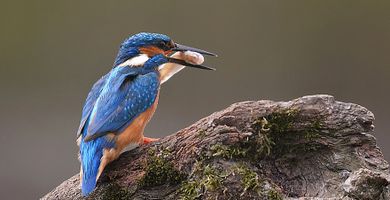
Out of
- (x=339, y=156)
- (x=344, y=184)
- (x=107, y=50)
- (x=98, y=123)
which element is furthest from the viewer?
(x=107, y=50)

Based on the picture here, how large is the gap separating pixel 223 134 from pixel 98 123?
1.63 feet

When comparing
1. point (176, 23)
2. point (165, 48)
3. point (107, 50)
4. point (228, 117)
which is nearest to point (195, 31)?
point (176, 23)

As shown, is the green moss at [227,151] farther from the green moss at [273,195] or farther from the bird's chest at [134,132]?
the bird's chest at [134,132]

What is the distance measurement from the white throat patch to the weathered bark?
59cm

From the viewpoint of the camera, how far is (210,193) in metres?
2.62

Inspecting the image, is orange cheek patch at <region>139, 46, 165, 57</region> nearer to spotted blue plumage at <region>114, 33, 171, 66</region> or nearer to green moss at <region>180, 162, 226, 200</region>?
spotted blue plumage at <region>114, 33, 171, 66</region>

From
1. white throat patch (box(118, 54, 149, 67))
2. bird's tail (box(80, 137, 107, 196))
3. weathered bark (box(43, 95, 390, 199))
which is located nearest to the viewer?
weathered bark (box(43, 95, 390, 199))

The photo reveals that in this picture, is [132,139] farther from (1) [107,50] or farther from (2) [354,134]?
(1) [107,50]

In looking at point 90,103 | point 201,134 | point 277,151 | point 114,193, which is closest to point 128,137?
point 90,103

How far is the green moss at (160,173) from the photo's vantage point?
9.07 feet

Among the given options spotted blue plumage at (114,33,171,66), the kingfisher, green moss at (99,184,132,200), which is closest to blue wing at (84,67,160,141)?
the kingfisher

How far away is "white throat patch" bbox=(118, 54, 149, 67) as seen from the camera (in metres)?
3.33

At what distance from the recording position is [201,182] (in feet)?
8.77

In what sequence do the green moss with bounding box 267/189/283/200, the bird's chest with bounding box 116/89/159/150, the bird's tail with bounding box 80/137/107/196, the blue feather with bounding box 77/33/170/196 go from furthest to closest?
the bird's chest with bounding box 116/89/159/150 < the blue feather with bounding box 77/33/170/196 < the bird's tail with bounding box 80/137/107/196 < the green moss with bounding box 267/189/283/200
